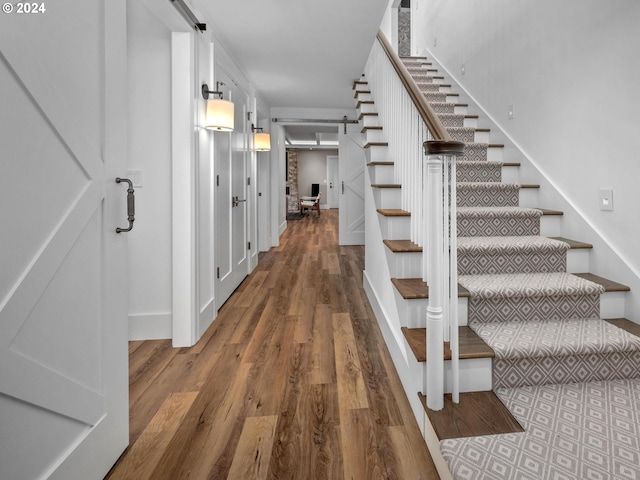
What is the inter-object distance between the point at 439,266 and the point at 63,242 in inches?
51.2

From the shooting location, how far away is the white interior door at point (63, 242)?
2.81ft

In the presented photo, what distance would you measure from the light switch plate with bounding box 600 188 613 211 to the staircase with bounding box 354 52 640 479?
0.85ft

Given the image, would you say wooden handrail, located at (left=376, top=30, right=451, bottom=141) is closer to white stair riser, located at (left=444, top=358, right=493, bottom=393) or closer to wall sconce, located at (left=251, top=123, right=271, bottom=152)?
white stair riser, located at (left=444, top=358, right=493, bottom=393)

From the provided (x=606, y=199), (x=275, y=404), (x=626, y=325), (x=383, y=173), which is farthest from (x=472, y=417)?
(x=383, y=173)

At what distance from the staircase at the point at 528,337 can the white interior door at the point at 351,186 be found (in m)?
3.61

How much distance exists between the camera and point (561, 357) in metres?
1.48

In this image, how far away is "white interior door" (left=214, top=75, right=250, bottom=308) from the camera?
3.01 metres

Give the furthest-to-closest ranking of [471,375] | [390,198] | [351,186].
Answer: [351,186], [390,198], [471,375]

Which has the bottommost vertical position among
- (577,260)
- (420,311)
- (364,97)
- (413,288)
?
(420,311)

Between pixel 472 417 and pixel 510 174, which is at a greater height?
pixel 510 174

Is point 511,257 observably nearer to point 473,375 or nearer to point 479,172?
point 473,375

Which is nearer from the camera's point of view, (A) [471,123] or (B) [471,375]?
(B) [471,375]

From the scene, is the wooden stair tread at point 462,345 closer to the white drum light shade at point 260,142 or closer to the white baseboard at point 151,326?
the white baseboard at point 151,326

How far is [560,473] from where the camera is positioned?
3.51 ft
